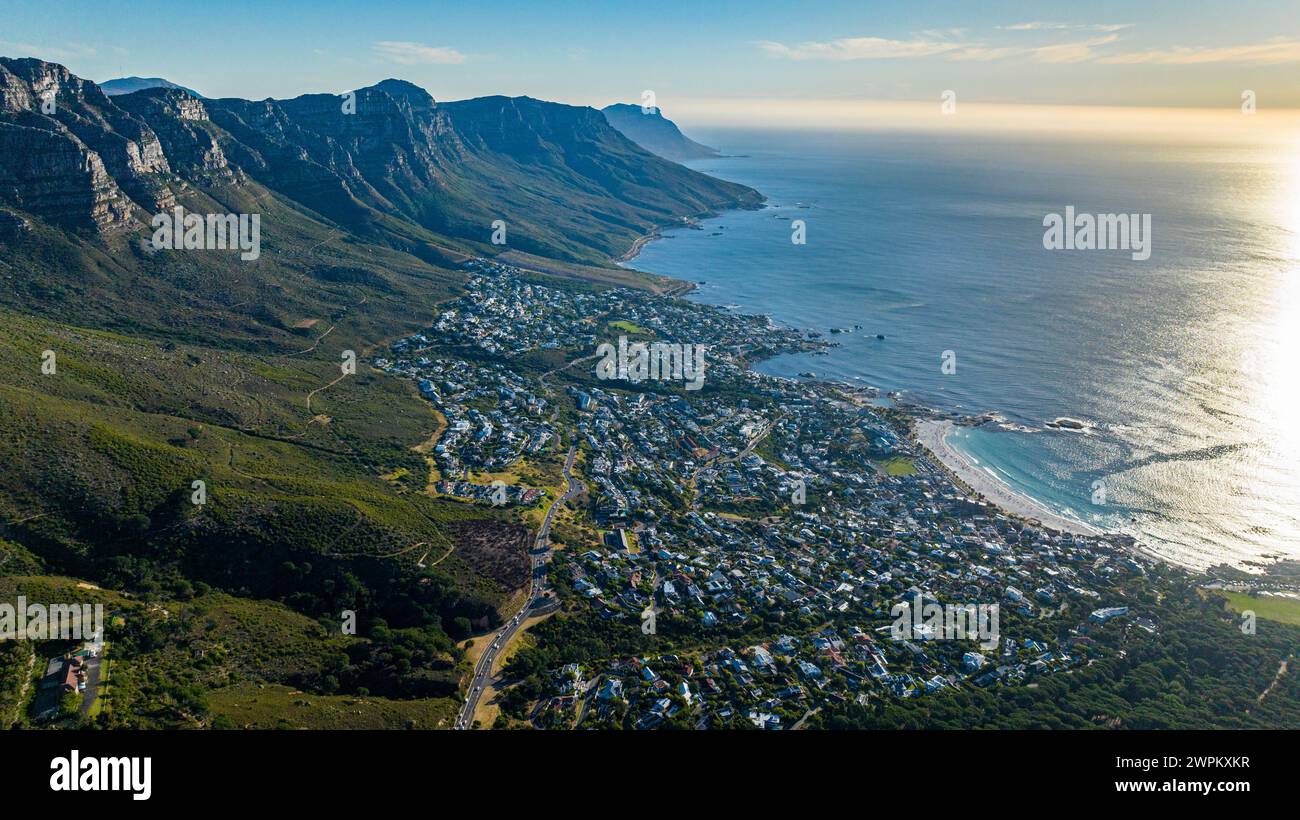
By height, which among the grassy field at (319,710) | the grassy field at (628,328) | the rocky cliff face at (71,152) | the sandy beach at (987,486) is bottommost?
the grassy field at (319,710)

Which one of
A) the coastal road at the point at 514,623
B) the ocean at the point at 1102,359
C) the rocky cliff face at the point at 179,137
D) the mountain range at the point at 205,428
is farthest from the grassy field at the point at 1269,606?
the rocky cliff face at the point at 179,137

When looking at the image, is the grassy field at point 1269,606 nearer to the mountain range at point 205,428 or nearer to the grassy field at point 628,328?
the mountain range at point 205,428

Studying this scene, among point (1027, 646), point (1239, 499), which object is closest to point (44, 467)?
point (1027, 646)

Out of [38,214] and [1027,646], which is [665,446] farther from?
[38,214]

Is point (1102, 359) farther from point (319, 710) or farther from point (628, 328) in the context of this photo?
point (319, 710)

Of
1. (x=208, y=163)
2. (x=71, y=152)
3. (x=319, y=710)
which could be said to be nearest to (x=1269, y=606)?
(x=319, y=710)

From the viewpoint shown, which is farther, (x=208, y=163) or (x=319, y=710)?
(x=208, y=163)
